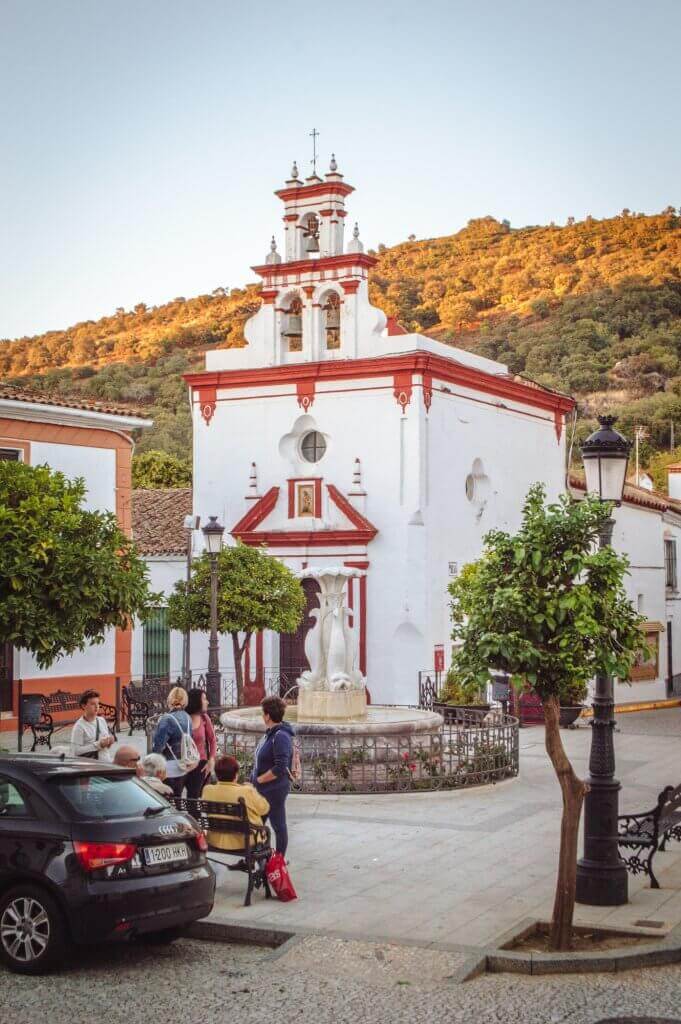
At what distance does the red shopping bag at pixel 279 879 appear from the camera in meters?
9.16

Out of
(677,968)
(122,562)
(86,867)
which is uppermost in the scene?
(122,562)

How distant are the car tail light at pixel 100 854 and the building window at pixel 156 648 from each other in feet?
69.5

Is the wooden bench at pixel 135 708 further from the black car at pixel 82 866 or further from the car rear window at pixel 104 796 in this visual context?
the black car at pixel 82 866

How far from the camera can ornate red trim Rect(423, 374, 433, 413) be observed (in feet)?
86.9

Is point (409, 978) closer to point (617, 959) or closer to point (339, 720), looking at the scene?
point (617, 959)

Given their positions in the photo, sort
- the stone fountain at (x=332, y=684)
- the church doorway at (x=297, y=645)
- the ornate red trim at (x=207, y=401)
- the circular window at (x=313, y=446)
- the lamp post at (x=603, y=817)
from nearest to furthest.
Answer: the lamp post at (x=603, y=817), the stone fountain at (x=332, y=684), the church doorway at (x=297, y=645), the circular window at (x=313, y=446), the ornate red trim at (x=207, y=401)

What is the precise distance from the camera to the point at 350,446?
27359 mm

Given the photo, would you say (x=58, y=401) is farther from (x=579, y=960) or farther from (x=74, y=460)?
(x=579, y=960)

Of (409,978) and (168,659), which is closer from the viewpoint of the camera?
(409,978)

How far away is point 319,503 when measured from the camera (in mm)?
27672

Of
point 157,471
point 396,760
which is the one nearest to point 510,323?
point 157,471

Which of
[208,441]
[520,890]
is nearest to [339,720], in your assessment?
[520,890]

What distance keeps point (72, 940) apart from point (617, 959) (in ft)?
10.5

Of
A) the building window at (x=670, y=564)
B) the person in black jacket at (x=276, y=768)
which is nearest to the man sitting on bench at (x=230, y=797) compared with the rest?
the person in black jacket at (x=276, y=768)
